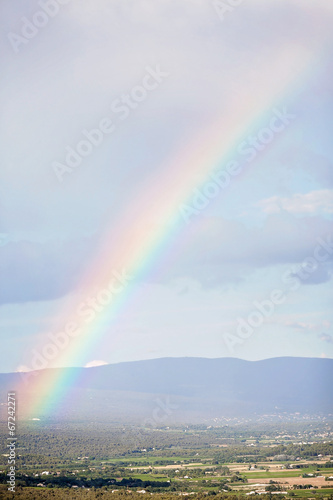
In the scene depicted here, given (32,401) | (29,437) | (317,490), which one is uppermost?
(32,401)

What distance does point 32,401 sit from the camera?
627 feet

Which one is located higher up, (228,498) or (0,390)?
(0,390)

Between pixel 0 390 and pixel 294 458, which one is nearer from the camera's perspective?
pixel 294 458

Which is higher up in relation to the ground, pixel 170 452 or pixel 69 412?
pixel 69 412

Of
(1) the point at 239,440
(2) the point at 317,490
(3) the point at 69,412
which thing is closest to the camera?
(2) the point at 317,490

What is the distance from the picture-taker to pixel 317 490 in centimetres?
5806

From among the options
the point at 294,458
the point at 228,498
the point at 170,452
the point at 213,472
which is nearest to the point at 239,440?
the point at 170,452

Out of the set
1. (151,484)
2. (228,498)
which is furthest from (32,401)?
(228,498)

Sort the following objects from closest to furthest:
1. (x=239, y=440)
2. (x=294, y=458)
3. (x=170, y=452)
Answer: (x=294, y=458), (x=170, y=452), (x=239, y=440)

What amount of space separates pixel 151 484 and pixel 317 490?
606 inches

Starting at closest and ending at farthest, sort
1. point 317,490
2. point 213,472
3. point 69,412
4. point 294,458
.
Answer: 1. point 317,490
2. point 213,472
3. point 294,458
4. point 69,412

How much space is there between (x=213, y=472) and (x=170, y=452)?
32867mm

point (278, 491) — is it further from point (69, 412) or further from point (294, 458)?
point (69, 412)

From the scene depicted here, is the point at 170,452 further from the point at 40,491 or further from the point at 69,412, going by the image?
the point at 69,412
